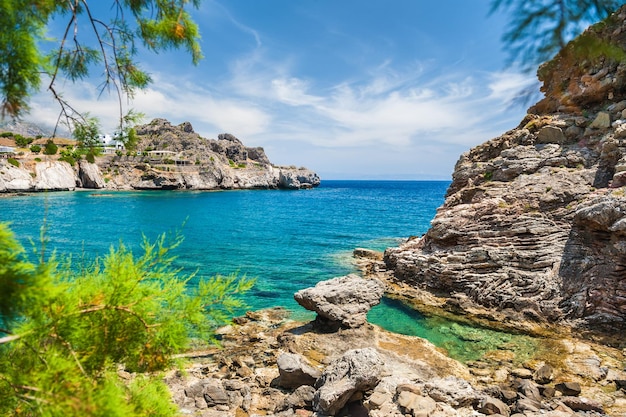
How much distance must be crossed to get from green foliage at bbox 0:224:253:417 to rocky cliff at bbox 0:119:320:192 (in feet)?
269

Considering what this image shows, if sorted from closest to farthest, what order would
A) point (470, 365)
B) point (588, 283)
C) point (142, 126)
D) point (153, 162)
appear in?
point (142, 126) → point (470, 365) → point (588, 283) → point (153, 162)

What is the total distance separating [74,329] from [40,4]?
162 inches

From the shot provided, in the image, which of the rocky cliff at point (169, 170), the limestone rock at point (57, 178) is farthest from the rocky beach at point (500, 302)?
the limestone rock at point (57, 178)

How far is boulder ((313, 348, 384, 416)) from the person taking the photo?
994 centimetres

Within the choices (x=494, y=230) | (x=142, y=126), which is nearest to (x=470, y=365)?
(x=494, y=230)

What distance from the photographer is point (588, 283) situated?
55.7 ft

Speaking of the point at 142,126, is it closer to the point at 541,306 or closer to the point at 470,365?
the point at 470,365

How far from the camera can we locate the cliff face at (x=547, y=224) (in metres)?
16.7

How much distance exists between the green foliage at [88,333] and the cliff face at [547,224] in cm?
1606

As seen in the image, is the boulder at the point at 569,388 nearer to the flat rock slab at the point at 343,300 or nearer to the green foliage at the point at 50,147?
the flat rock slab at the point at 343,300

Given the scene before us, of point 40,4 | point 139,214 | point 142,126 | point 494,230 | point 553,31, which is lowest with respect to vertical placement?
point 139,214

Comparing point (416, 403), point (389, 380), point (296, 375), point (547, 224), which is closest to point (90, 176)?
point (296, 375)

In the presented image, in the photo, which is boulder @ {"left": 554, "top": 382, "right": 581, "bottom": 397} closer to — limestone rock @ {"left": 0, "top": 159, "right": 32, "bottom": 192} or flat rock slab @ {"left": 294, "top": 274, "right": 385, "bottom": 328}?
flat rock slab @ {"left": 294, "top": 274, "right": 385, "bottom": 328}

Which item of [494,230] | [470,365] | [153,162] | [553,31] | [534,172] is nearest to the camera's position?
[553,31]
